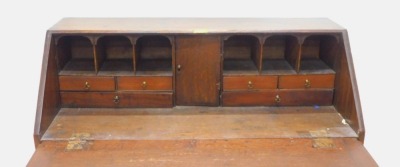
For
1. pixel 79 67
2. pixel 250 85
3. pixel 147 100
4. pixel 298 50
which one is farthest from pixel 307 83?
pixel 79 67

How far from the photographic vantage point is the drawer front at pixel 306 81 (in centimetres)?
301

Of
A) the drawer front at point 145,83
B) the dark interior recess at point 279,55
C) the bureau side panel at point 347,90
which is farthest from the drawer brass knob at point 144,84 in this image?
the bureau side panel at point 347,90

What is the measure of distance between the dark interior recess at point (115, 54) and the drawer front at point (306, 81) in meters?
1.02

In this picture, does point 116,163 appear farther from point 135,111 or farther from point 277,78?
point 277,78

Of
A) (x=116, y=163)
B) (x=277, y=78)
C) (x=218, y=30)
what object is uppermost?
(x=218, y=30)

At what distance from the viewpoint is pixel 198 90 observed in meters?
3.02

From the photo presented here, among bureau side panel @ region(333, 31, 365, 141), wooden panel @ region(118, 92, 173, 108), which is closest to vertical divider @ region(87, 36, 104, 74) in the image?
wooden panel @ region(118, 92, 173, 108)

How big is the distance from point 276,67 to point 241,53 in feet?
0.91

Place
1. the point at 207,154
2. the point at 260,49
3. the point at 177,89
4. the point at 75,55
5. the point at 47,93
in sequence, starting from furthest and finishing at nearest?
the point at 75,55
the point at 177,89
the point at 260,49
the point at 47,93
the point at 207,154

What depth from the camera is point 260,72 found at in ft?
9.78

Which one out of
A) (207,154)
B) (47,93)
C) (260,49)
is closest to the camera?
(207,154)

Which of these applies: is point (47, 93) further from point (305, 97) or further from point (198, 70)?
point (305, 97)

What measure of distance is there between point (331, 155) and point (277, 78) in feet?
2.31

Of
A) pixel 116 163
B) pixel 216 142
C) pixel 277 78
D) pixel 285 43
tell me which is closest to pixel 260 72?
pixel 277 78
